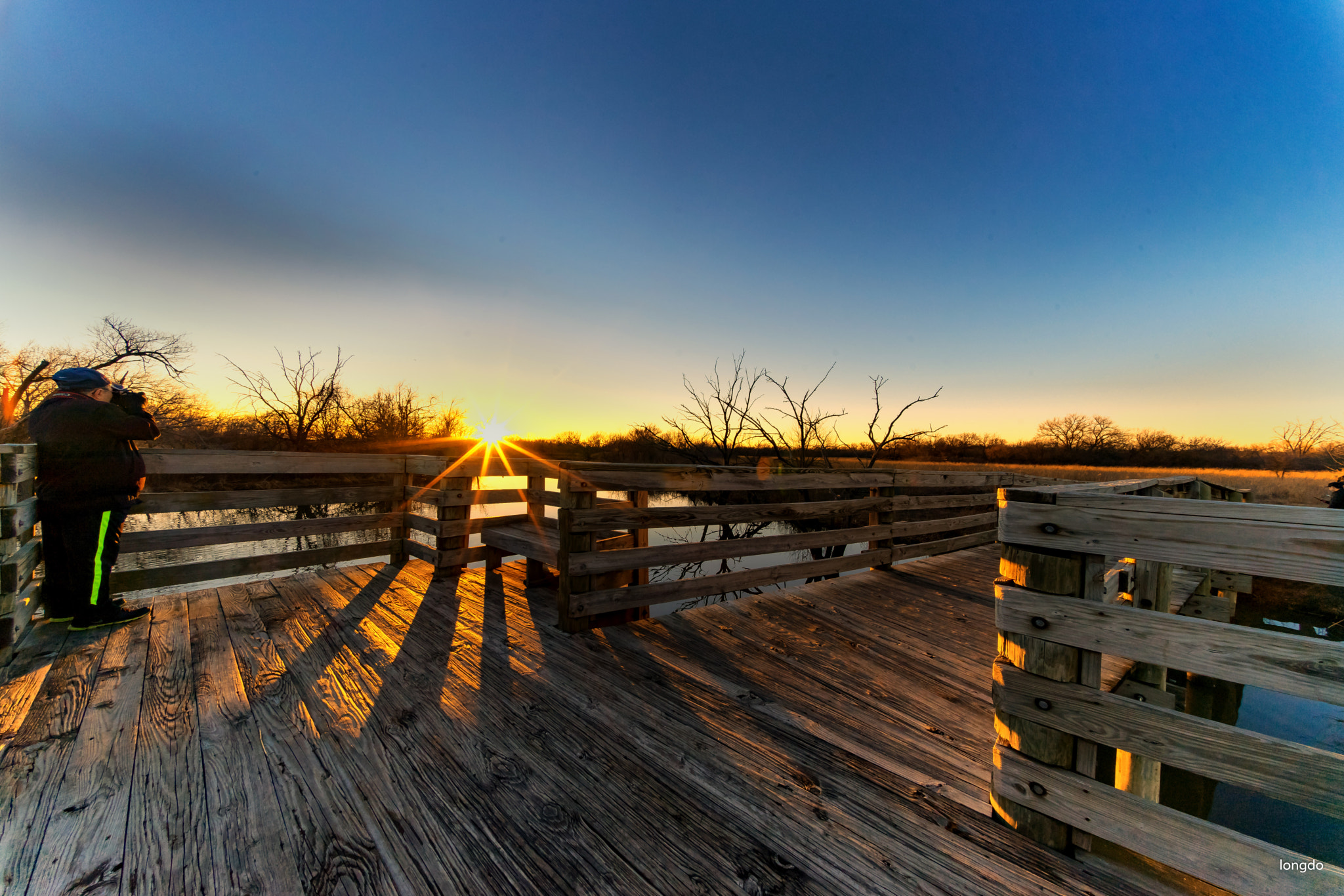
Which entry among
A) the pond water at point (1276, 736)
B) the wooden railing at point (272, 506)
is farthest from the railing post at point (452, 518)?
the pond water at point (1276, 736)

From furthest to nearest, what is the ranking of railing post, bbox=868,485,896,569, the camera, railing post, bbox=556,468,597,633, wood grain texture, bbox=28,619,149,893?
railing post, bbox=868,485,896,569
the camera
railing post, bbox=556,468,597,633
wood grain texture, bbox=28,619,149,893

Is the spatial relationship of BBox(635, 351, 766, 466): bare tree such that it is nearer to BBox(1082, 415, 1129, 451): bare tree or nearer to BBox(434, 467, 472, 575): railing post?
BBox(434, 467, 472, 575): railing post

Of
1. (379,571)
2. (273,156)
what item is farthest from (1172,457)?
(273,156)

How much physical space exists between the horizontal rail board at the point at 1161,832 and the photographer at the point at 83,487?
16.6 feet

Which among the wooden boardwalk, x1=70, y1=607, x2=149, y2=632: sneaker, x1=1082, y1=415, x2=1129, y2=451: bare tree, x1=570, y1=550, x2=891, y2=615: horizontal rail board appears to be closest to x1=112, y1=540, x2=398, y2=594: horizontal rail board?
x1=70, y1=607, x2=149, y2=632: sneaker

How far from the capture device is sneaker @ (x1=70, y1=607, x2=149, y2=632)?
3.06 m

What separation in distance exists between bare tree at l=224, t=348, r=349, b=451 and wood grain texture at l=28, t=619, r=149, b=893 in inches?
703

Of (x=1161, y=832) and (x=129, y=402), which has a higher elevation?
(x=129, y=402)

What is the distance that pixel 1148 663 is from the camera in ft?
4.81

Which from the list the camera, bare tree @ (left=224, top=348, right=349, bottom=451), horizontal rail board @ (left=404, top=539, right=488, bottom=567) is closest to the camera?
the camera

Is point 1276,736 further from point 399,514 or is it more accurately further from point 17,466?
point 17,466

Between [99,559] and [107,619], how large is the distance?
417 millimetres

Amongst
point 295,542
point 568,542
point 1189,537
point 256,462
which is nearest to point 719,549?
point 568,542


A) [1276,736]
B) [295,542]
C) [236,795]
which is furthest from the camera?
[295,542]
